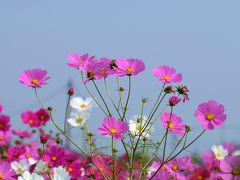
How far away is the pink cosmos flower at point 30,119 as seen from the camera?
282 centimetres

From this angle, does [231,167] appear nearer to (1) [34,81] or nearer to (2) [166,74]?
(2) [166,74]

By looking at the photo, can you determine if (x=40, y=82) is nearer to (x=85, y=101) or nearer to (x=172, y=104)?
(x=172, y=104)

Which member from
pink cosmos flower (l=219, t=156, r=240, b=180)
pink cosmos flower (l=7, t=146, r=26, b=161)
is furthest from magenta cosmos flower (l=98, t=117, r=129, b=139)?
pink cosmos flower (l=7, t=146, r=26, b=161)

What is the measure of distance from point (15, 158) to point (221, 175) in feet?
4.84

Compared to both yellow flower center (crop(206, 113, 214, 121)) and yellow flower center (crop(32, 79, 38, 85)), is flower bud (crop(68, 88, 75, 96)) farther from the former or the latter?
yellow flower center (crop(206, 113, 214, 121))

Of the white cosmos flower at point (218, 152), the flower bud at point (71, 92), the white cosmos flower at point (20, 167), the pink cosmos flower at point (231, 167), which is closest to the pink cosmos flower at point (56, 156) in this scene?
the white cosmos flower at point (20, 167)

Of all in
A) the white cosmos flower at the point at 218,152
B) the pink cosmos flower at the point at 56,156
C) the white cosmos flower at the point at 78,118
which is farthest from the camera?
the white cosmos flower at the point at 218,152

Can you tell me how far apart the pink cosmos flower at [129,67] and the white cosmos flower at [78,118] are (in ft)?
3.00

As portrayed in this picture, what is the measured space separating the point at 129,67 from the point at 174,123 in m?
0.26

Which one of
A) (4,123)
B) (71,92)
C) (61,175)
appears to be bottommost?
(61,175)

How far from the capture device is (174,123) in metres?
1.23

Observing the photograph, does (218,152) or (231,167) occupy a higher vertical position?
(218,152)

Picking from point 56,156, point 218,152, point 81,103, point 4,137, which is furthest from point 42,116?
point 218,152

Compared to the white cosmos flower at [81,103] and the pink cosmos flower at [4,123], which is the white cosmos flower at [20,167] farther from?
the pink cosmos flower at [4,123]
